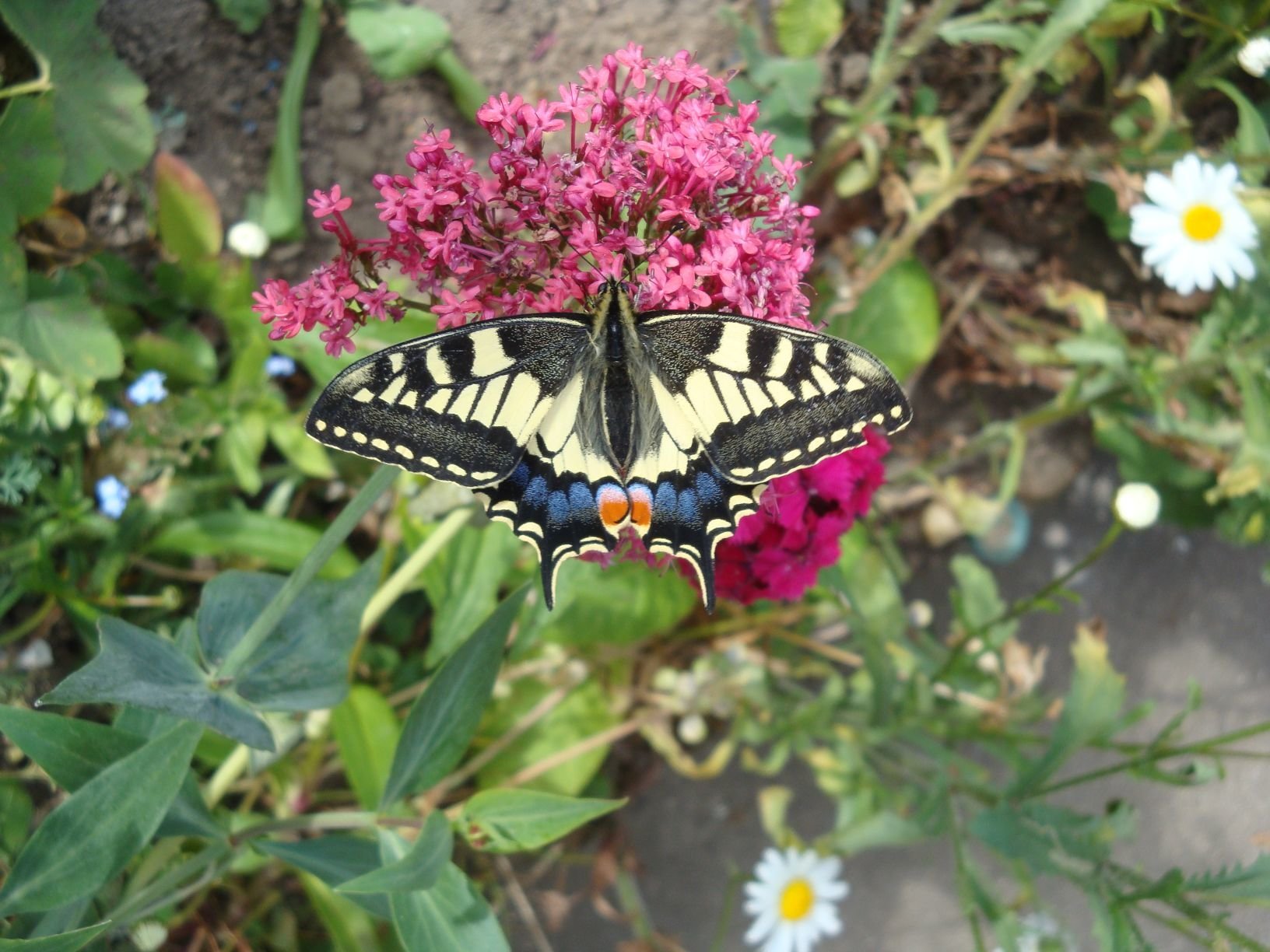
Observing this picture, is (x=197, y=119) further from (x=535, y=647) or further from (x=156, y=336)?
(x=535, y=647)

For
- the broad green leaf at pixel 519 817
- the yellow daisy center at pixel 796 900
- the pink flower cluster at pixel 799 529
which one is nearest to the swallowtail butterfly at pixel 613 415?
the pink flower cluster at pixel 799 529

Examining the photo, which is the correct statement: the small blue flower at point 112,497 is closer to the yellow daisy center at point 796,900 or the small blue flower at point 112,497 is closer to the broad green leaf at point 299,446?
the broad green leaf at point 299,446

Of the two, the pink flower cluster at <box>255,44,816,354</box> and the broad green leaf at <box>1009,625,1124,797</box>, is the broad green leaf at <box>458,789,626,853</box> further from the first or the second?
the broad green leaf at <box>1009,625,1124,797</box>

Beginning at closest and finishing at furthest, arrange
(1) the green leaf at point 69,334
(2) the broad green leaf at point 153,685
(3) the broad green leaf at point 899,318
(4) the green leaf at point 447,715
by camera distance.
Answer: (2) the broad green leaf at point 153,685, (4) the green leaf at point 447,715, (1) the green leaf at point 69,334, (3) the broad green leaf at point 899,318

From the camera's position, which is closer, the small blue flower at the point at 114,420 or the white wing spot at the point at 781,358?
the white wing spot at the point at 781,358

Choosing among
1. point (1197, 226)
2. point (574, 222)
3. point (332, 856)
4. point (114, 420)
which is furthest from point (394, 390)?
point (1197, 226)

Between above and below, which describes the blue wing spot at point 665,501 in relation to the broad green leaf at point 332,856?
above

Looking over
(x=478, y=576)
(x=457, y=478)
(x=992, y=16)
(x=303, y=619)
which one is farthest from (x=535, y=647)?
(x=992, y=16)
